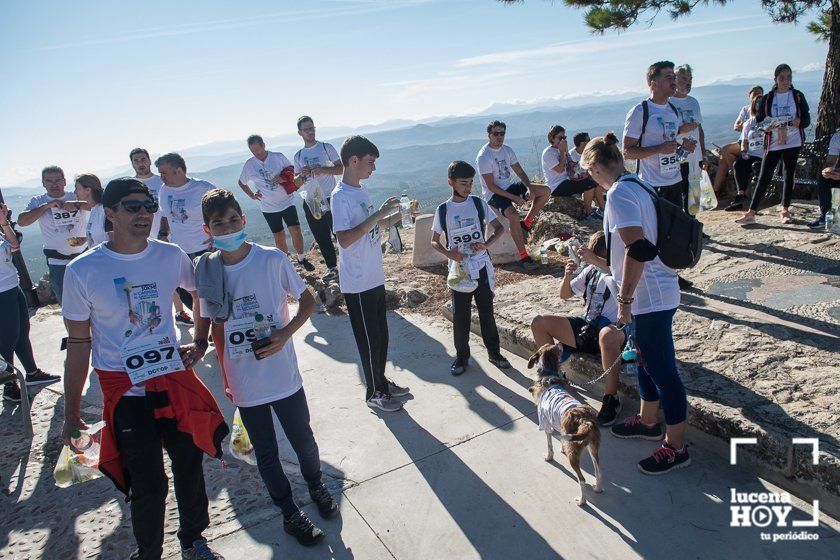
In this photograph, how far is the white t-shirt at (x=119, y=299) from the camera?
2527 millimetres

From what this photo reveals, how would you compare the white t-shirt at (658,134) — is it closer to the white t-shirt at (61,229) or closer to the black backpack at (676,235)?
the black backpack at (676,235)

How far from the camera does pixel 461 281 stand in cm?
451

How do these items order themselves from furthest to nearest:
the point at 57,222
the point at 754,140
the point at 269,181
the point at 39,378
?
the point at 754,140
the point at 269,181
the point at 57,222
the point at 39,378

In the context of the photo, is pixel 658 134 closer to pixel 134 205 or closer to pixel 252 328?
pixel 252 328

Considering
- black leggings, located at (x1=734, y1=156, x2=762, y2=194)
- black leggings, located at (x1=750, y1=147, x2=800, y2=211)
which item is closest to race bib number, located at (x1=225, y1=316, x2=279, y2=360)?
black leggings, located at (x1=750, y1=147, x2=800, y2=211)

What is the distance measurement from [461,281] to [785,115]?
556 cm

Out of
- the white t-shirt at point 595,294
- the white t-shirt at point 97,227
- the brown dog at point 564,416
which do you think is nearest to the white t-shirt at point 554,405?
the brown dog at point 564,416

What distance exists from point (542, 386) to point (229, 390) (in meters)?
1.95

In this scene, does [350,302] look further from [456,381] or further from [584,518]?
[584,518]

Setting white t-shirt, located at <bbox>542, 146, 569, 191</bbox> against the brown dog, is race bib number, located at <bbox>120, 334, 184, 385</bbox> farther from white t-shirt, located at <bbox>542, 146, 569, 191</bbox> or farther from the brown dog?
white t-shirt, located at <bbox>542, 146, 569, 191</bbox>

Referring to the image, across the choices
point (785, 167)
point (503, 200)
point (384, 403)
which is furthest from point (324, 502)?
point (785, 167)

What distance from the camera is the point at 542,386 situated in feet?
11.5

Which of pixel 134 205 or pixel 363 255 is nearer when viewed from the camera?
pixel 134 205

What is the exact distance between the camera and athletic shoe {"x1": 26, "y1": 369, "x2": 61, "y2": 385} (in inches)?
216
